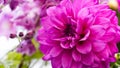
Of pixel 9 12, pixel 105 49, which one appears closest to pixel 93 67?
pixel 105 49

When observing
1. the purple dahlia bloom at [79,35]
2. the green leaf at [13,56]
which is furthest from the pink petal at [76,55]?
the green leaf at [13,56]

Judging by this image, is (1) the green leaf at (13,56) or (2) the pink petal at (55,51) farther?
(1) the green leaf at (13,56)

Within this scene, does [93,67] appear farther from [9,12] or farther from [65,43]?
[9,12]

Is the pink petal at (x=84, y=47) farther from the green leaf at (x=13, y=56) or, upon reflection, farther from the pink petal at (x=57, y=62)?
the green leaf at (x=13, y=56)

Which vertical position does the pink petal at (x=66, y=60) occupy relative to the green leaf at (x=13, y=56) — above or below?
above

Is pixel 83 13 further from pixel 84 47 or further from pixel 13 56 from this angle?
pixel 13 56

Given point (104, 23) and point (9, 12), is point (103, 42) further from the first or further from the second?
point (9, 12)

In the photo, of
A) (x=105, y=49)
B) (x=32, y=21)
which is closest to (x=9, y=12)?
(x=32, y=21)
